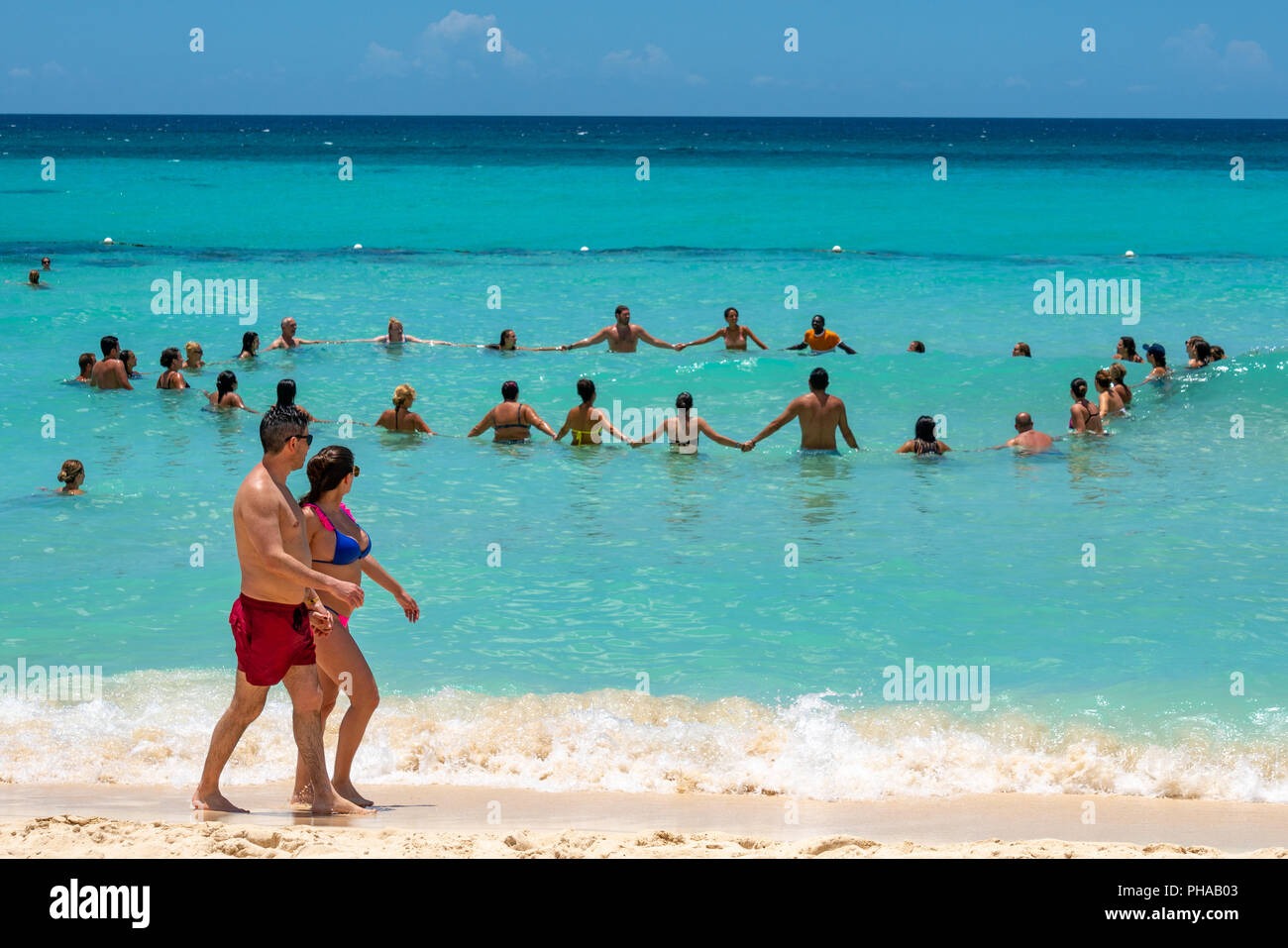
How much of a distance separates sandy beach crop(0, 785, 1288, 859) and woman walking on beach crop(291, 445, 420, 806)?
1.54 ft

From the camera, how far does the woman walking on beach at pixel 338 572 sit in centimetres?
518

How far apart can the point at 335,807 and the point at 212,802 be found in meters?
0.52

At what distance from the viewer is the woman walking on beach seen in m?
5.18

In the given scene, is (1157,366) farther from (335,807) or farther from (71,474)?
(335,807)

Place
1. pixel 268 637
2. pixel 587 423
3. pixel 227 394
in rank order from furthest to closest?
pixel 227 394 < pixel 587 423 < pixel 268 637

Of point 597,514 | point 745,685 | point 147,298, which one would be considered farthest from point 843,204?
point 745,685

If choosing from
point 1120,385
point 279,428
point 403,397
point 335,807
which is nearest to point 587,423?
point 403,397

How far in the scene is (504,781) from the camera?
6.29m

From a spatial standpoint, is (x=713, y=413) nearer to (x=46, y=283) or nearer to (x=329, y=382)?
(x=329, y=382)

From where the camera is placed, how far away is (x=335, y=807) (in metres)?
5.21

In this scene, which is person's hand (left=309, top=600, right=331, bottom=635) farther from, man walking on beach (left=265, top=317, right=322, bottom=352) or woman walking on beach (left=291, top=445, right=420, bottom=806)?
man walking on beach (left=265, top=317, right=322, bottom=352)

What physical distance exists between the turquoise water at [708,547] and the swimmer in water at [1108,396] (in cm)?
29

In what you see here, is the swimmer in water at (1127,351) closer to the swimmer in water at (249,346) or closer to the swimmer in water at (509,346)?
the swimmer in water at (509,346)

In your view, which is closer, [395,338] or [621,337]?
[621,337]
